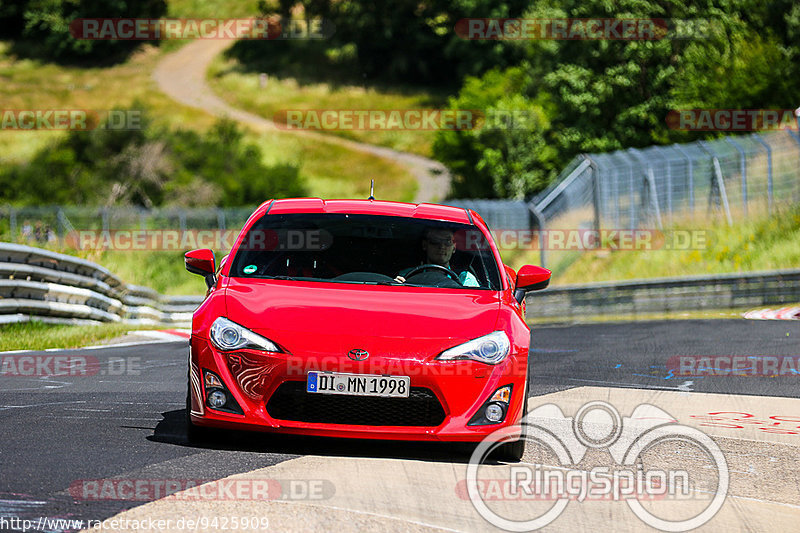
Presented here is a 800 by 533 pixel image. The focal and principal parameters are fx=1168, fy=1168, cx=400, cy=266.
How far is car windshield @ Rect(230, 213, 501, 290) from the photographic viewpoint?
731cm

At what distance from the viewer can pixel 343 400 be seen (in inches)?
240

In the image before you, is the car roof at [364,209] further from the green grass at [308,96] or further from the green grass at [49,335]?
the green grass at [308,96]

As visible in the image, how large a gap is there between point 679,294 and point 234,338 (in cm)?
1678

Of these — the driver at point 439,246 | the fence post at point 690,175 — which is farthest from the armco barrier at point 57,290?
the fence post at point 690,175

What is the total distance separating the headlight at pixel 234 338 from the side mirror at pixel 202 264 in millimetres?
964

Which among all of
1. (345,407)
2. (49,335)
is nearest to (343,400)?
(345,407)

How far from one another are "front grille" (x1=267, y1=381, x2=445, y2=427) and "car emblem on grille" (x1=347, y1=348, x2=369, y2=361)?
20cm

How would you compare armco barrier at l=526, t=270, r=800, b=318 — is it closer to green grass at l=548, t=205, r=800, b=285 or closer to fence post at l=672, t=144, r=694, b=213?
green grass at l=548, t=205, r=800, b=285

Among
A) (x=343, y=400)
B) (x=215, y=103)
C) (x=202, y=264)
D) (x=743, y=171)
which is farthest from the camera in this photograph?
(x=215, y=103)

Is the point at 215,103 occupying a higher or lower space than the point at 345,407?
lower

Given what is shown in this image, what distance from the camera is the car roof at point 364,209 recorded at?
7.75 metres

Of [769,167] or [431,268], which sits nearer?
[431,268]

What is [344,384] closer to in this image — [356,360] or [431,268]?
[356,360]

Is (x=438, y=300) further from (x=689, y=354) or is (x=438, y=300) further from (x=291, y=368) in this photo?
(x=689, y=354)
